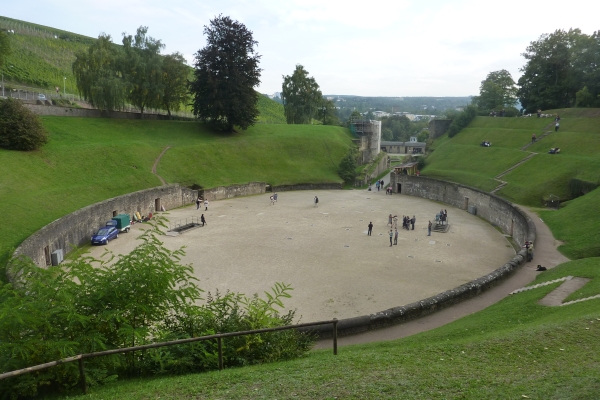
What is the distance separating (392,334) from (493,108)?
190 feet

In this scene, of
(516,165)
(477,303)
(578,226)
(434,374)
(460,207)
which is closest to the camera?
(434,374)

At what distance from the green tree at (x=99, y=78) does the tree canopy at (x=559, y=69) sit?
5036cm

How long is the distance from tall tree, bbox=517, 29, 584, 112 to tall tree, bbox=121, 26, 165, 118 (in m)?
46.9

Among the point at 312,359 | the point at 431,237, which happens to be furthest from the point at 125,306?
the point at 431,237

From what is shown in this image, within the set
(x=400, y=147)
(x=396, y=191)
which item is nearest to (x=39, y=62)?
(x=396, y=191)

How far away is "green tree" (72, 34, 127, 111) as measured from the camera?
135 feet

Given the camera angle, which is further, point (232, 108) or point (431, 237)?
point (232, 108)

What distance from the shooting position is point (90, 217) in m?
24.4

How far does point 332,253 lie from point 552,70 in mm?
47257

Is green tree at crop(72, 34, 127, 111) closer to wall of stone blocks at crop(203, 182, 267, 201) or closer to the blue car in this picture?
wall of stone blocks at crop(203, 182, 267, 201)

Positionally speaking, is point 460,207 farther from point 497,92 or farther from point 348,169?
point 497,92

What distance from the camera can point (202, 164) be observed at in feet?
134

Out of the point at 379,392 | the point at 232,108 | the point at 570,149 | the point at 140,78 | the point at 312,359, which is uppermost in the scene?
the point at 140,78

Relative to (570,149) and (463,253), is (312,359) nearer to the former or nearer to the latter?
(463,253)
